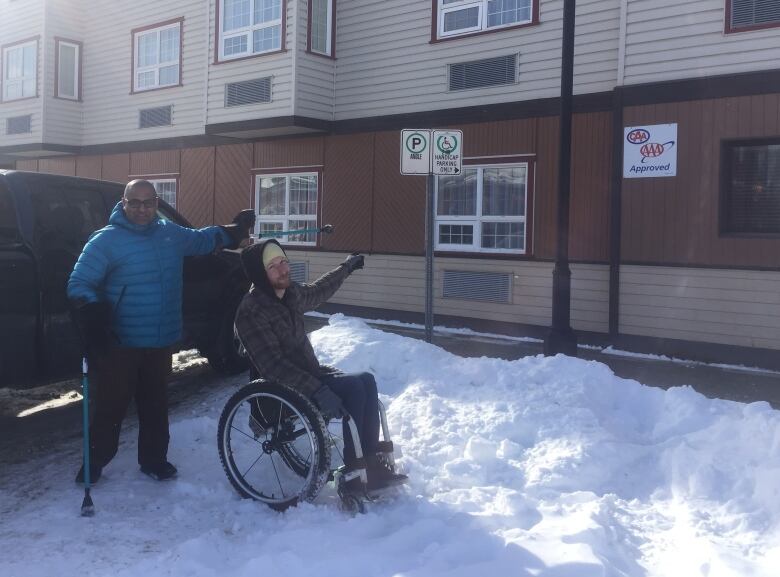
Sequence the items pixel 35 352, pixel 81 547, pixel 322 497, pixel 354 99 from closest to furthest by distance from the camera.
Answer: pixel 81 547 < pixel 322 497 < pixel 35 352 < pixel 354 99

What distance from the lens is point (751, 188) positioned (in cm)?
905

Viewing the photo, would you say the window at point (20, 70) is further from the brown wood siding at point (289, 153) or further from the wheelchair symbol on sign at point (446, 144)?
the wheelchair symbol on sign at point (446, 144)

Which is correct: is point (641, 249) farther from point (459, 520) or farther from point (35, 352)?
point (35, 352)

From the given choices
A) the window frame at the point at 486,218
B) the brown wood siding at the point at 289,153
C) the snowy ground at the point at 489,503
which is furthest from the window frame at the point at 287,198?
the snowy ground at the point at 489,503

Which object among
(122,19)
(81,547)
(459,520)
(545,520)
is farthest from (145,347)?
(122,19)

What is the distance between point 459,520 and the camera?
4.03 meters

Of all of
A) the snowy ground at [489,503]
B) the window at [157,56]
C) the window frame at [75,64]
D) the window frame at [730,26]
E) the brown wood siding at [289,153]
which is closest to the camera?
the snowy ground at [489,503]

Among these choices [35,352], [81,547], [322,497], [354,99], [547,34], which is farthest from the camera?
[354,99]

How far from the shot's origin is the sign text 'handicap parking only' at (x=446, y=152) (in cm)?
742

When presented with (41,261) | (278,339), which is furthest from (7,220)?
(278,339)

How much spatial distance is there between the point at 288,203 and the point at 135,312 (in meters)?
9.36

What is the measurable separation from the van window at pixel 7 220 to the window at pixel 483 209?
7.22m

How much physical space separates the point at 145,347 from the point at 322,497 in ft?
4.73

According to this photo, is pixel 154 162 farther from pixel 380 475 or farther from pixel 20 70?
pixel 380 475
